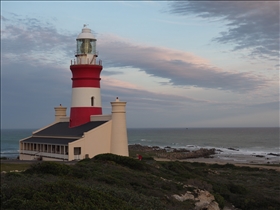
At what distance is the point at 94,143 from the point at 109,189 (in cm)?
1344

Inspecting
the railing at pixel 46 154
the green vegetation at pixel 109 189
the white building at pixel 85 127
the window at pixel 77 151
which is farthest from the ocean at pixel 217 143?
the green vegetation at pixel 109 189

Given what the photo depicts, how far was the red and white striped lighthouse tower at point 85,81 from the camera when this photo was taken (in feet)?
86.8

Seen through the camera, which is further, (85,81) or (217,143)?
(217,143)

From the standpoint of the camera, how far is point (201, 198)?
14016 mm

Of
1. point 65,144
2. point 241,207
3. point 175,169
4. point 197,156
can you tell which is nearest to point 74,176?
point 241,207

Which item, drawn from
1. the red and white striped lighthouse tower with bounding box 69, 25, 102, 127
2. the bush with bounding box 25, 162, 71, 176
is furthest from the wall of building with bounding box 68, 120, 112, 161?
the bush with bounding box 25, 162, 71, 176

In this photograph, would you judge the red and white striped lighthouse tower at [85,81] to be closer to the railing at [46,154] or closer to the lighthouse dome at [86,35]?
the lighthouse dome at [86,35]

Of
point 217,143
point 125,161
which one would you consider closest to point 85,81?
point 125,161

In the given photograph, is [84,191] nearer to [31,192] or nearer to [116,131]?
[31,192]

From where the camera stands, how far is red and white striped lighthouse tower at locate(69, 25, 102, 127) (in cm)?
2647

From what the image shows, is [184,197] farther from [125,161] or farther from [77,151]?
[77,151]

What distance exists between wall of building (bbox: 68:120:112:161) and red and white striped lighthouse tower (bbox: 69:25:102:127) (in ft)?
9.59

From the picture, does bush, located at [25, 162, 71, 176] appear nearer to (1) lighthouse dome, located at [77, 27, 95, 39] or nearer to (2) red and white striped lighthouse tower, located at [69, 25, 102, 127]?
(2) red and white striped lighthouse tower, located at [69, 25, 102, 127]

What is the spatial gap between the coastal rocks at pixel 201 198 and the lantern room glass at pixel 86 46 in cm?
1557
